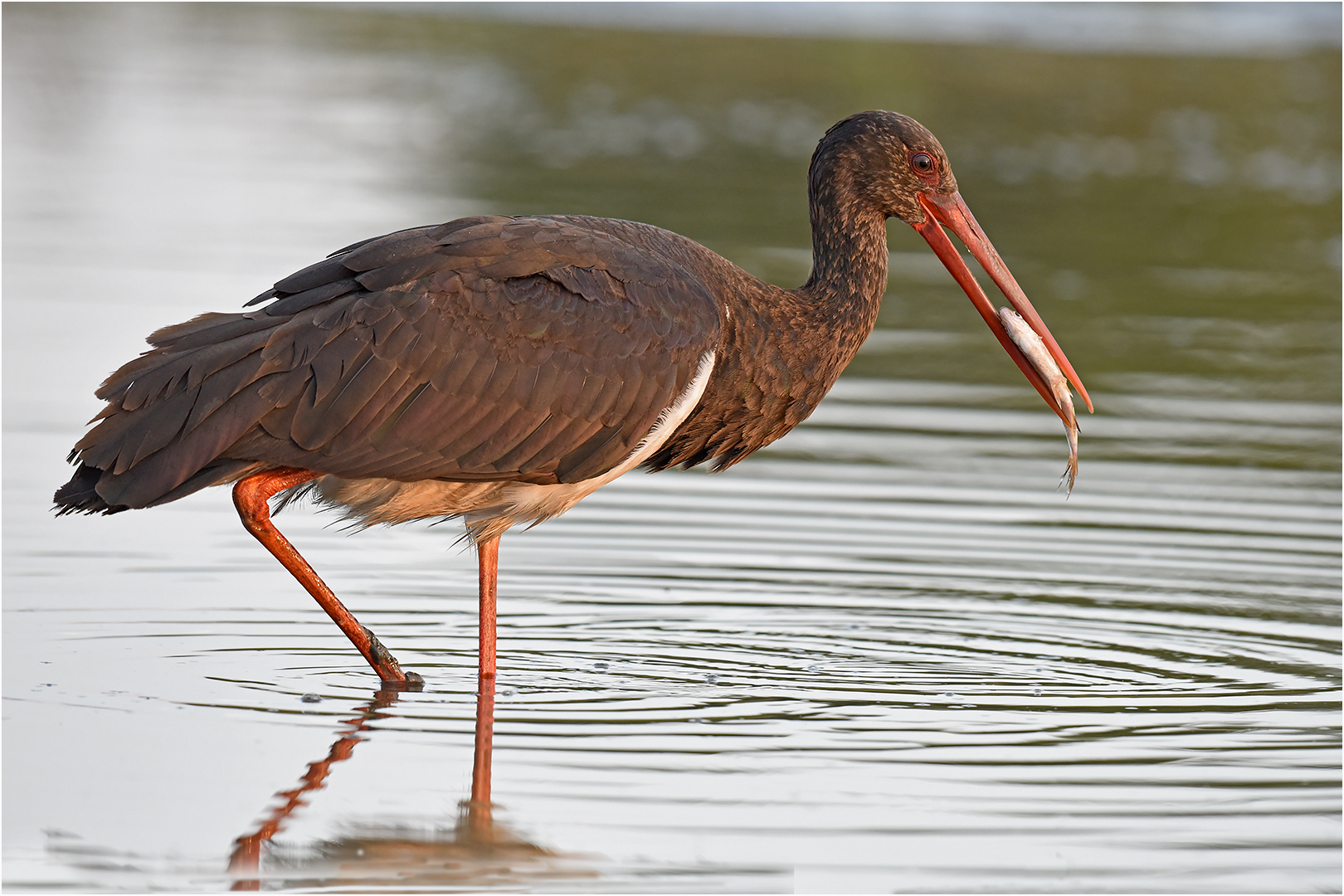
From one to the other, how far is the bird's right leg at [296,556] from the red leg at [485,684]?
0.24m

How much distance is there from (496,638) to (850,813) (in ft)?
7.30

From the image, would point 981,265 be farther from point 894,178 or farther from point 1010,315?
point 894,178

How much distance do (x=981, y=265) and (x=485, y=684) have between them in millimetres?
2657

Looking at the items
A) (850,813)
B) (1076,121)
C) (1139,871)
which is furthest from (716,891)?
(1076,121)

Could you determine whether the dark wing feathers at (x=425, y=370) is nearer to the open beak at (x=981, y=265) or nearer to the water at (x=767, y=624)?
the water at (x=767, y=624)

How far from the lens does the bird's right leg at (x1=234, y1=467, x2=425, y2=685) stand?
7.29 m

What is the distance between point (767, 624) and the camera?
8383mm

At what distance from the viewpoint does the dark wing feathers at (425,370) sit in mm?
7043

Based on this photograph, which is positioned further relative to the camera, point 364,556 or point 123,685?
point 364,556

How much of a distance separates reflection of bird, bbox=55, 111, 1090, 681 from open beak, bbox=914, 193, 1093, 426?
0.79m

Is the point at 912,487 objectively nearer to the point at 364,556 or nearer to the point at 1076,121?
the point at 364,556

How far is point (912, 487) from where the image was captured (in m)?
10.7

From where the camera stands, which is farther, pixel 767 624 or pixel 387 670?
pixel 767 624

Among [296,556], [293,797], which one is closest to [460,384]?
[296,556]
